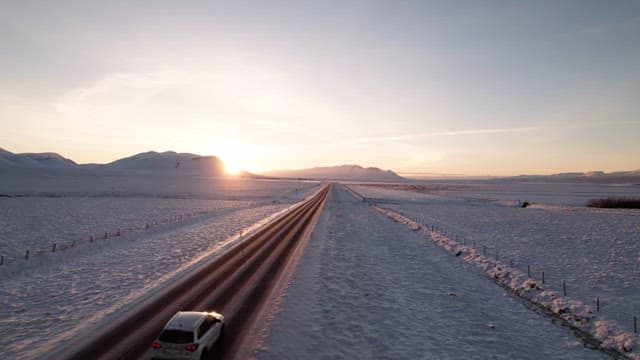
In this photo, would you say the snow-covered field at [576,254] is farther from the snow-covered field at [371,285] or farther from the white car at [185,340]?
the white car at [185,340]

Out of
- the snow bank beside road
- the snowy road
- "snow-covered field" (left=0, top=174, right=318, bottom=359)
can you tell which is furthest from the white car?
the snow bank beside road

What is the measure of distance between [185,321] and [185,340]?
0.63 meters

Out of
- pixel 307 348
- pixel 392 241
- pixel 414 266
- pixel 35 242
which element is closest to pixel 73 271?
pixel 35 242

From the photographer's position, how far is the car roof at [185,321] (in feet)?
34.4

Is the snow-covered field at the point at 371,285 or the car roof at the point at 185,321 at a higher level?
the car roof at the point at 185,321

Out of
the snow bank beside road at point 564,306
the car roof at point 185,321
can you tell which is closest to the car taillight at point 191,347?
the car roof at point 185,321

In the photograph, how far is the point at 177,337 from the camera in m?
10.3

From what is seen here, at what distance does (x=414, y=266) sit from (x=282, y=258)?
8.89 meters

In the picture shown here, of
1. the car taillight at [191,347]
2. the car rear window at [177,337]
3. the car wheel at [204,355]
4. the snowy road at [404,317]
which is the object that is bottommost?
the snowy road at [404,317]

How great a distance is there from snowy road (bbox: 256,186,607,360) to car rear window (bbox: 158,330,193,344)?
2504 millimetres

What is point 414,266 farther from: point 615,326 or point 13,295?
point 13,295

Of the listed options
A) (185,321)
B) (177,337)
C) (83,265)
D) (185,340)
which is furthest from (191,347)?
(83,265)

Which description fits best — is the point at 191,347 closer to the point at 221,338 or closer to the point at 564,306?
the point at 221,338

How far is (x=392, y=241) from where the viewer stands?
32.2 m
